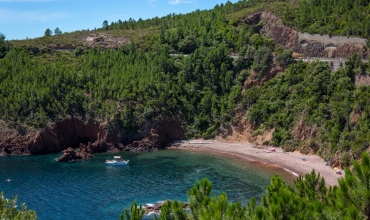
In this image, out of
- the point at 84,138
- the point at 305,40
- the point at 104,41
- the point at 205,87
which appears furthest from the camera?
the point at 104,41

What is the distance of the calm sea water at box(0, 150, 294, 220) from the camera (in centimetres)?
5141

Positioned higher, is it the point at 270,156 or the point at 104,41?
the point at 104,41

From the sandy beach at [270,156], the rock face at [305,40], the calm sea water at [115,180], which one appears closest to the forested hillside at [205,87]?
the rock face at [305,40]

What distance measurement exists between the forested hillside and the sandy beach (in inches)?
90.8

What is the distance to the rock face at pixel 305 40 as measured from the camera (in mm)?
80188

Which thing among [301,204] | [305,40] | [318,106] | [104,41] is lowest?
[318,106]

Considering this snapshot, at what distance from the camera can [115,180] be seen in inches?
2442

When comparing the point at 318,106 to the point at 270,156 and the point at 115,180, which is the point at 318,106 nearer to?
the point at 270,156

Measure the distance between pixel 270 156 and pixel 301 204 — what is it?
162 ft

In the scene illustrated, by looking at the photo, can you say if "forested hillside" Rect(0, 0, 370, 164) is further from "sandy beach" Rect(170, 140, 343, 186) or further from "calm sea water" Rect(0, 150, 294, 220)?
"calm sea water" Rect(0, 150, 294, 220)

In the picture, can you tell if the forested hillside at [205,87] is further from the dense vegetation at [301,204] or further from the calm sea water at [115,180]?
the dense vegetation at [301,204]

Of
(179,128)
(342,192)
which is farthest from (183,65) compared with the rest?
(342,192)

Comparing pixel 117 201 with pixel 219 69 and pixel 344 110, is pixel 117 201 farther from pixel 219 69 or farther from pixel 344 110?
pixel 219 69

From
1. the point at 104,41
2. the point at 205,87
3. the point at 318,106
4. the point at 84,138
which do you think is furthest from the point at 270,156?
the point at 104,41
